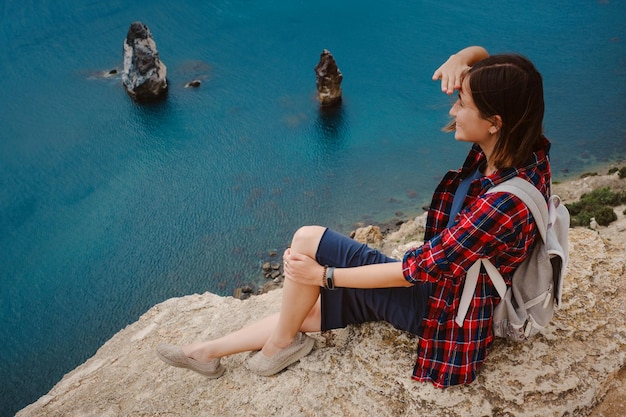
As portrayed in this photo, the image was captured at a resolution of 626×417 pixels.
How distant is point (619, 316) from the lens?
450 centimetres

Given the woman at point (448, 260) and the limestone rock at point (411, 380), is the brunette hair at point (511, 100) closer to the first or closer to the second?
the woman at point (448, 260)

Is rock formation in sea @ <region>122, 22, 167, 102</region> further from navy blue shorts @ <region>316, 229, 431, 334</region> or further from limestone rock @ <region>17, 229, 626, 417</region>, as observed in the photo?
navy blue shorts @ <region>316, 229, 431, 334</region>

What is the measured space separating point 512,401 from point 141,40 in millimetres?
21612

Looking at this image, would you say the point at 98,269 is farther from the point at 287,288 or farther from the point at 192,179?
the point at 287,288

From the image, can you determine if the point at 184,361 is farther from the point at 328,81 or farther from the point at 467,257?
the point at 328,81

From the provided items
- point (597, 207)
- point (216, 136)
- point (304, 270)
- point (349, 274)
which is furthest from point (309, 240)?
point (216, 136)

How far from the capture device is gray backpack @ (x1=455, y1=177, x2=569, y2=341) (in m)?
3.10

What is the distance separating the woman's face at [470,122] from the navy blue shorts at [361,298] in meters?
1.17

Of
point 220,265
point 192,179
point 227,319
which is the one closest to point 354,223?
point 220,265

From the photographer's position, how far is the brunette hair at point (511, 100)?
3.01 metres

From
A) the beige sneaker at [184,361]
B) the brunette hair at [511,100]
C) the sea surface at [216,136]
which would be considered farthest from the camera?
the sea surface at [216,136]

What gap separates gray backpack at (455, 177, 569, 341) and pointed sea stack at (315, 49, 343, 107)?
17071 mm

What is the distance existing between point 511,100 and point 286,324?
2517 millimetres

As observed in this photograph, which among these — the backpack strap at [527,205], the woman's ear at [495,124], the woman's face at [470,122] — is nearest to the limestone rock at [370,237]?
the backpack strap at [527,205]
